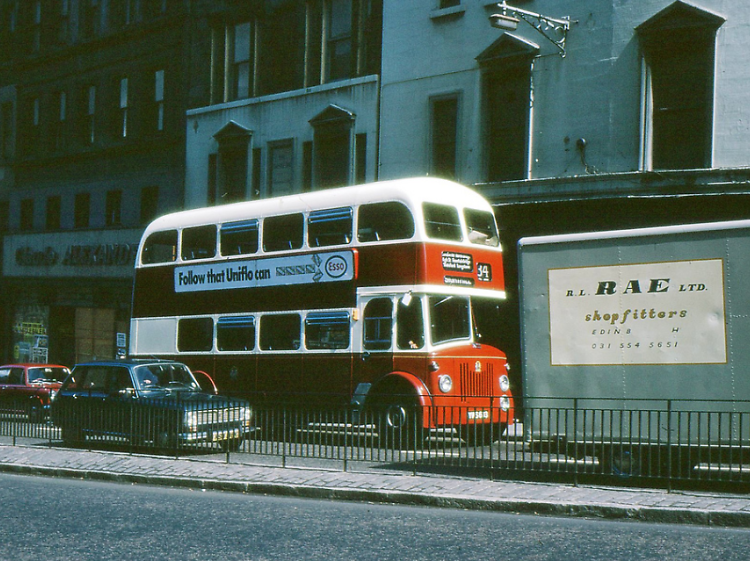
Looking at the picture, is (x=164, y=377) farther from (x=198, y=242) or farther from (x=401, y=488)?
(x=401, y=488)

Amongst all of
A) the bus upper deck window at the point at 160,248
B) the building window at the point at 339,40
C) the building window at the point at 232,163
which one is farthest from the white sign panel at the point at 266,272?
the building window at the point at 232,163

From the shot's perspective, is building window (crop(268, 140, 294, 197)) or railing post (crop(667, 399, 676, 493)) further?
building window (crop(268, 140, 294, 197))

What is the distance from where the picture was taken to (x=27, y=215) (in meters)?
40.6

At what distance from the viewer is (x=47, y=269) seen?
37.4 metres

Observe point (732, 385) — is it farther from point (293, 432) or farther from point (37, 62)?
point (37, 62)

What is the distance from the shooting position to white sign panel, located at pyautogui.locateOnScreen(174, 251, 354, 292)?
1909cm

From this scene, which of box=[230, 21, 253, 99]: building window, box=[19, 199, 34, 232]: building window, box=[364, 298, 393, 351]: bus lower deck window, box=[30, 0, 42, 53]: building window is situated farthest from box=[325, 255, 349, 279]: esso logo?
box=[30, 0, 42, 53]: building window

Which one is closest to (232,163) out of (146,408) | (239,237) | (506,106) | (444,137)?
(444,137)

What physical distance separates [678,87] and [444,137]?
631 centimetres

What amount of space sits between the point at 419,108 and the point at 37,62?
20.8m

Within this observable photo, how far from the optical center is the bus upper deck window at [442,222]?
59.4 ft

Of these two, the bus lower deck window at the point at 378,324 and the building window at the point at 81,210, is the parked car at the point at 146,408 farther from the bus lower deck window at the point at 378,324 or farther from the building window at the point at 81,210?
the building window at the point at 81,210

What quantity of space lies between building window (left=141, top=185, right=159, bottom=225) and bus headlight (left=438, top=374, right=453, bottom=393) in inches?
743

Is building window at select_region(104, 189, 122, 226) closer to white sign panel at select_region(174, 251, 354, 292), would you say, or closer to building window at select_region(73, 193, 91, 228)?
building window at select_region(73, 193, 91, 228)
